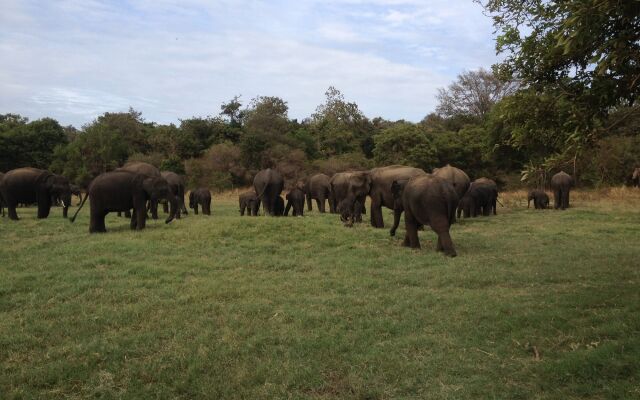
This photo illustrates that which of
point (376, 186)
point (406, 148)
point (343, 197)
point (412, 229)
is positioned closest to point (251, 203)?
point (343, 197)

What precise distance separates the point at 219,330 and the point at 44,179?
16.0 metres

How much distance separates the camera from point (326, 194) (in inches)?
1052

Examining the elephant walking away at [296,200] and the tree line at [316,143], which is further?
the tree line at [316,143]

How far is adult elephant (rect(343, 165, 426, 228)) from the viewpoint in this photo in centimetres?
1773

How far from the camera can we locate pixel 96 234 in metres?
14.5

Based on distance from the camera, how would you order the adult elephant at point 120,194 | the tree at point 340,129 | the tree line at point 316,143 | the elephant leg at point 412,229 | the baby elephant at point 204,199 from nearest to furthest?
the elephant leg at point 412,229
the adult elephant at point 120,194
the baby elephant at point 204,199
the tree line at point 316,143
the tree at point 340,129

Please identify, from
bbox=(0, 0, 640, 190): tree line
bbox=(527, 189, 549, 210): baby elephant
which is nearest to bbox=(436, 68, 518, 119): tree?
bbox=(0, 0, 640, 190): tree line

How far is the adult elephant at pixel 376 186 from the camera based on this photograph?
17734mm

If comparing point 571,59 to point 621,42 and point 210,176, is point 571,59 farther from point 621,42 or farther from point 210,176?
point 210,176

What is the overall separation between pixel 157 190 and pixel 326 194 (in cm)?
1233

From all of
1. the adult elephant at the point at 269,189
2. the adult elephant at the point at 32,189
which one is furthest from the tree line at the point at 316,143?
the adult elephant at the point at 32,189

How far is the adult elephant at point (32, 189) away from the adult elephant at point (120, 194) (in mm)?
5838

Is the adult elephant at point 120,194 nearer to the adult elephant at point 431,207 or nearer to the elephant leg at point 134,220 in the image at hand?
the elephant leg at point 134,220

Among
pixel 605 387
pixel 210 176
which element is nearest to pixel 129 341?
pixel 605 387
